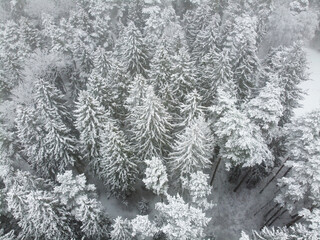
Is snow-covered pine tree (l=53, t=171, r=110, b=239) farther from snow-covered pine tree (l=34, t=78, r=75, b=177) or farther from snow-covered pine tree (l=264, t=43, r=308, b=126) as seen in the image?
snow-covered pine tree (l=264, t=43, r=308, b=126)

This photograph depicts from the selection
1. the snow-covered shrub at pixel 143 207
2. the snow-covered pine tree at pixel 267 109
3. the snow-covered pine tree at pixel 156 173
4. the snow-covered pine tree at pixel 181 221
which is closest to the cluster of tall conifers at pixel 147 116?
the snow-covered pine tree at pixel 267 109

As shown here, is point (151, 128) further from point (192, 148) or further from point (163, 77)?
point (163, 77)

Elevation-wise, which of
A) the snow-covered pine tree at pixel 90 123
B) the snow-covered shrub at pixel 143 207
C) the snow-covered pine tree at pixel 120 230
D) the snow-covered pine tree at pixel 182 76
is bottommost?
the snow-covered shrub at pixel 143 207

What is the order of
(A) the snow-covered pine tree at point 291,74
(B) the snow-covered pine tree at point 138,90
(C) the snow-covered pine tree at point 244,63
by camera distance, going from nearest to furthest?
(B) the snow-covered pine tree at point 138,90, (A) the snow-covered pine tree at point 291,74, (C) the snow-covered pine tree at point 244,63

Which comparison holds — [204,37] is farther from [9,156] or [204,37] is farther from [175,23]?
[9,156]

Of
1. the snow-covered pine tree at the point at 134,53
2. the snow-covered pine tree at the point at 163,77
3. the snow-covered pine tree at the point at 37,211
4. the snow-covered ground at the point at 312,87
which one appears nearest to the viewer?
the snow-covered pine tree at the point at 37,211

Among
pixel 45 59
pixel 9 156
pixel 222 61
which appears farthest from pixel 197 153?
pixel 45 59

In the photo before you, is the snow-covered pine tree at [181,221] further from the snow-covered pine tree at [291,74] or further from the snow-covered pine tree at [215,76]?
the snow-covered pine tree at [291,74]
